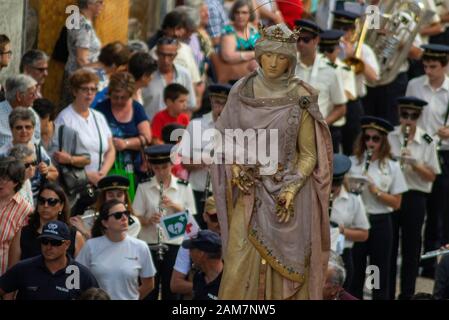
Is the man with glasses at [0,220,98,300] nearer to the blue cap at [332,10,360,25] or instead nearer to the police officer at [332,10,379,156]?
the police officer at [332,10,379,156]

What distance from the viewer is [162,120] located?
23625 millimetres

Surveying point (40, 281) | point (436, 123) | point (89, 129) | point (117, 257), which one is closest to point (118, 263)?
point (117, 257)

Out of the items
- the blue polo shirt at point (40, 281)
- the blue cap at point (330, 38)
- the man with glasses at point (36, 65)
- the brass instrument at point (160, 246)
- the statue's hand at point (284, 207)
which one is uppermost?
the blue cap at point (330, 38)

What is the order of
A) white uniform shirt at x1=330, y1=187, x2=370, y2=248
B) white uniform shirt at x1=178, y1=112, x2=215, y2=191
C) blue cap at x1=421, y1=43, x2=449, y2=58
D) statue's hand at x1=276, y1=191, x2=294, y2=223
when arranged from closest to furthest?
statue's hand at x1=276, y1=191, x2=294, y2=223
white uniform shirt at x1=178, y1=112, x2=215, y2=191
white uniform shirt at x1=330, y1=187, x2=370, y2=248
blue cap at x1=421, y1=43, x2=449, y2=58

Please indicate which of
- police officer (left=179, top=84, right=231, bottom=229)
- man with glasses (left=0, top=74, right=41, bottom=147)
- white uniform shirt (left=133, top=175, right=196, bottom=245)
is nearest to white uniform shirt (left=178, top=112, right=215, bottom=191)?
police officer (left=179, top=84, right=231, bottom=229)

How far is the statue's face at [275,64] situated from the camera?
16.8m

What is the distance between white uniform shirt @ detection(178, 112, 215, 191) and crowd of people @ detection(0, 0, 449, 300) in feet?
0.08

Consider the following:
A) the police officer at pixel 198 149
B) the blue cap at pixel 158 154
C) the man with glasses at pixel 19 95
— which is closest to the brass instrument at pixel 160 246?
the blue cap at pixel 158 154

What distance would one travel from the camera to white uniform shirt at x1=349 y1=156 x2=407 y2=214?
23.1 m

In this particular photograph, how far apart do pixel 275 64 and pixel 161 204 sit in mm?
4868

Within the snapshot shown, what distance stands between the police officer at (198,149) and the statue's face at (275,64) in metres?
4.72

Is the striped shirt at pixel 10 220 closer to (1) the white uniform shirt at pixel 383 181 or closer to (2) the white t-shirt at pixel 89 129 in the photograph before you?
(2) the white t-shirt at pixel 89 129

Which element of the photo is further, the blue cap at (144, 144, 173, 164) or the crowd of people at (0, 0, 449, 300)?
the blue cap at (144, 144, 173, 164)

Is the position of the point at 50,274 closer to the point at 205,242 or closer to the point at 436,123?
the point at 205,242
